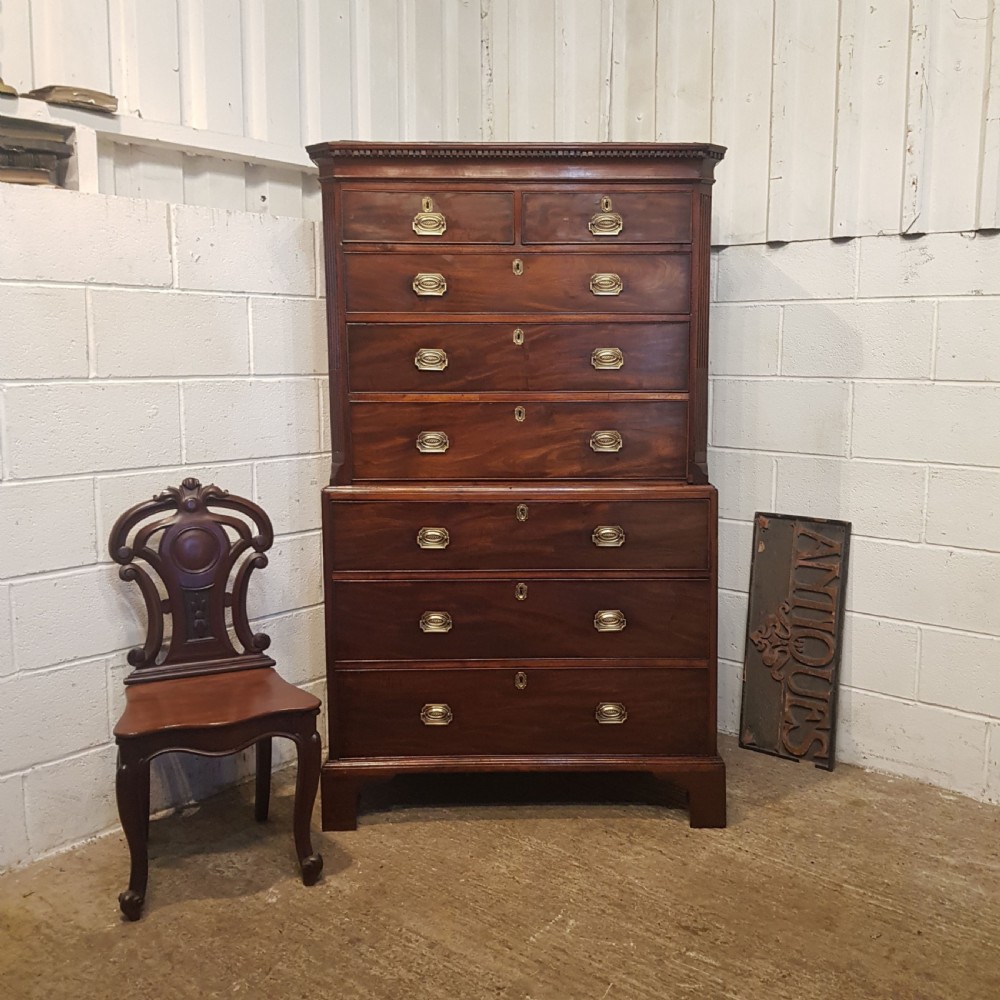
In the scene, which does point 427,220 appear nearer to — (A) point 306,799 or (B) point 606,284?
(B) point 606,284

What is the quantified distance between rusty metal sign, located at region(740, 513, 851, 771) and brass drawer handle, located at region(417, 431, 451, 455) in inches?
44.8

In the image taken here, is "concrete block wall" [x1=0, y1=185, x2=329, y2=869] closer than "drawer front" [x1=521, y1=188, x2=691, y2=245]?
Yes

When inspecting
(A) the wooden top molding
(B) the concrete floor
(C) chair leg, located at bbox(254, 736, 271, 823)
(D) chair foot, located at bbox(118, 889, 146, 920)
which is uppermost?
(A) the wooden top molding

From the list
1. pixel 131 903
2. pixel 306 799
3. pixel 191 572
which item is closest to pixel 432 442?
pixel 191 572

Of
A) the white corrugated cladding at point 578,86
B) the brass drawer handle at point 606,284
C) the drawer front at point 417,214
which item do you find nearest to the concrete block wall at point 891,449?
the white corrugated cladding at point 578,86

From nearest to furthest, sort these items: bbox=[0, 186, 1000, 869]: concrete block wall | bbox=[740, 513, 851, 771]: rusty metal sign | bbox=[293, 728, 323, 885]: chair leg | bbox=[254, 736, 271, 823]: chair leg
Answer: bbox=[293, 728, 323, 885]: chair leg
bbox=[0, 186, 1000, 869]: concrete block wall
bbox=[254, 736, 271, 823]: chair leg
bbox=[740, 513, 851, 771]: rusty metal sign

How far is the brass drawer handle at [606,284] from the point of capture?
2637 millimetres

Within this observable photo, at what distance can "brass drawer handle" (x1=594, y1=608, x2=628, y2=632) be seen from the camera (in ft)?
8.91

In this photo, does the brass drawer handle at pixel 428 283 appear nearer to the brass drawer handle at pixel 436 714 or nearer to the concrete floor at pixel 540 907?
the brass drawer handle at pixel 436 714

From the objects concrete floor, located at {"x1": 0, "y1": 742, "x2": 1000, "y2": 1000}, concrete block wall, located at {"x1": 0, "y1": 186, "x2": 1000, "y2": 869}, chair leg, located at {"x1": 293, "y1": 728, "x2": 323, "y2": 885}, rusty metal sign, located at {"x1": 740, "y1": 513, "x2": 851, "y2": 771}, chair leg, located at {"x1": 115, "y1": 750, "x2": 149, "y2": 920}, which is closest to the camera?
concrete floor, located at {"x1": 0, "y1": 742, "x2": 1000, "y2": 1000}

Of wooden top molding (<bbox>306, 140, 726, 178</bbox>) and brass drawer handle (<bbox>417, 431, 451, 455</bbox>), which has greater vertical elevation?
wooden top molding (<bbox>306, 140, 726, 178</bbox>)

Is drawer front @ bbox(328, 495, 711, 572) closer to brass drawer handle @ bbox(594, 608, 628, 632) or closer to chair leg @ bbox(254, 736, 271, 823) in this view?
brass drawer handle @ bbox(594, 608, 628, 632)

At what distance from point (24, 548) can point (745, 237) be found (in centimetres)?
218

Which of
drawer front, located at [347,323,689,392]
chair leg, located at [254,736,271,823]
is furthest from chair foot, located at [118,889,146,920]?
drawer front, located at [347,323,689,392]
